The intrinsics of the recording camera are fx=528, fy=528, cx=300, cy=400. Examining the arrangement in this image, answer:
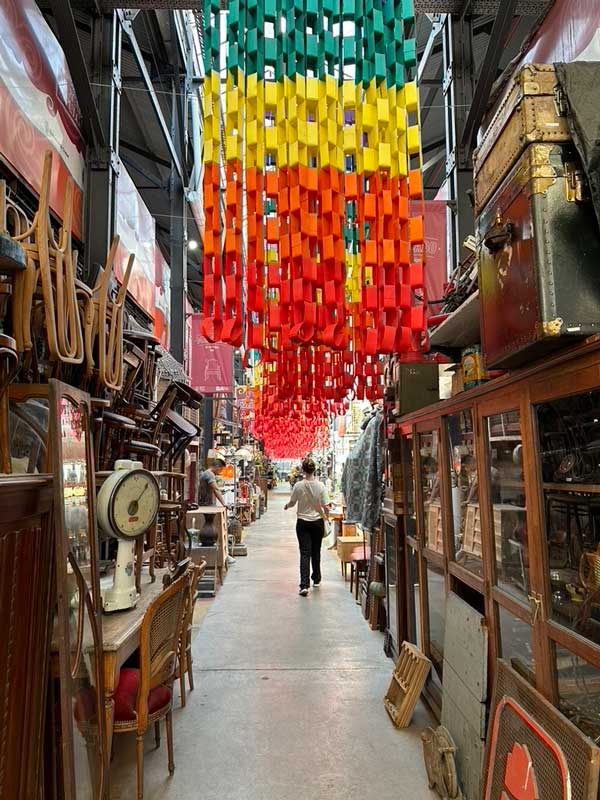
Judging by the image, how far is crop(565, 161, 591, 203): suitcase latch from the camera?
1.83 metres

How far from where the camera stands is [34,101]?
4055 mm

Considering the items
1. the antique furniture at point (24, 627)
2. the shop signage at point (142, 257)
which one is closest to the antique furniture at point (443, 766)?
the antique furniture at point (24, 627)

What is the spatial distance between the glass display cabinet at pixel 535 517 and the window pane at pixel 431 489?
23 cm

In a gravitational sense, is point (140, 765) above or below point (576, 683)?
below

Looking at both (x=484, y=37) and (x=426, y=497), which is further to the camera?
(x=484, y=37)

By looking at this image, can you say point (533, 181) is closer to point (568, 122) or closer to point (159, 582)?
point (568, 122)

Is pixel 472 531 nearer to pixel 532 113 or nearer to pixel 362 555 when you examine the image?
pixel 532 113

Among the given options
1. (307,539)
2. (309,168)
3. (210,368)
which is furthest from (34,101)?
(210,368)

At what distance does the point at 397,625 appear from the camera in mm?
4504

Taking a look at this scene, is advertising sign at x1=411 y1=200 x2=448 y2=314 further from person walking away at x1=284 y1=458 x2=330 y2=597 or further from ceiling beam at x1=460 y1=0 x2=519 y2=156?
person walking away at x1=284 y1=458 x2=330 y2=597

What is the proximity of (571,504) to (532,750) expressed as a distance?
931mm

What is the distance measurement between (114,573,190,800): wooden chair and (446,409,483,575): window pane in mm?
1722

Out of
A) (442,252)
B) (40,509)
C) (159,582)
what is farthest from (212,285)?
(442,252)

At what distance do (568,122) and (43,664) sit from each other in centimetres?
283
